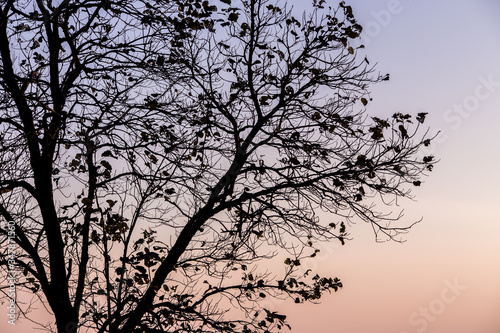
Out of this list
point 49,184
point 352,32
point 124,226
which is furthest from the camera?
point 352,32

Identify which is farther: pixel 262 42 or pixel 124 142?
pixel 262 42

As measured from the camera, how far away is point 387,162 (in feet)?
35.1

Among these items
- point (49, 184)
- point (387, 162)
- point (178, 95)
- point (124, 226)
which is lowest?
point (124, 226)

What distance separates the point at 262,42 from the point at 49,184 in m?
5.01

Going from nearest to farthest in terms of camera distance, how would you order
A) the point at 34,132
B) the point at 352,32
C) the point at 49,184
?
1. the point at 34,132
2. the point at 49,184
3. the point at 352,32

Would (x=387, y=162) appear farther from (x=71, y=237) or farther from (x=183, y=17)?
(x=71, y=237)

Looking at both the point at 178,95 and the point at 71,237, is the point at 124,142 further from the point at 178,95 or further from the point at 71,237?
the point at 71,237

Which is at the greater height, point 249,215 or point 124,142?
point 124,142

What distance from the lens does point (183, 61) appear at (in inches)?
419

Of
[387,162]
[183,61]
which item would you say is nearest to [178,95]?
[183,61]

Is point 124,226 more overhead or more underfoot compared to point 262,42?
more underfoot

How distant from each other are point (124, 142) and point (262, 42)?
344 centimetres

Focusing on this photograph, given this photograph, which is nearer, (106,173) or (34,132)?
(34,132)

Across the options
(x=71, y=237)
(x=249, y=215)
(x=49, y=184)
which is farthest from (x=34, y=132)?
(x=249, y=215)
